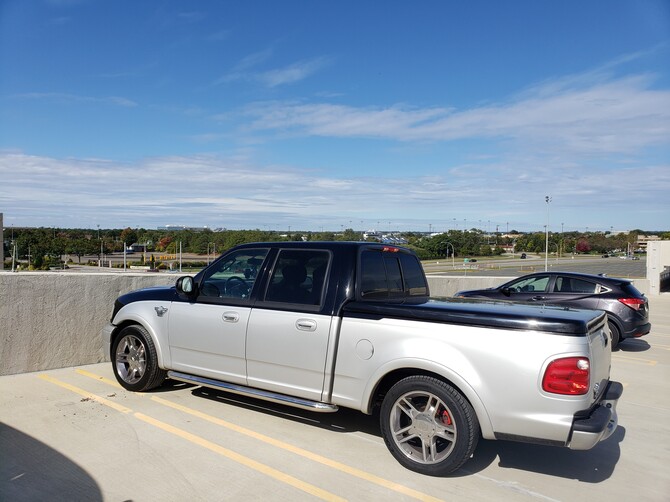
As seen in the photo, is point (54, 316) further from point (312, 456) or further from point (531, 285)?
point (531, 285)

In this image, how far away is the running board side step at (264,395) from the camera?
454cm

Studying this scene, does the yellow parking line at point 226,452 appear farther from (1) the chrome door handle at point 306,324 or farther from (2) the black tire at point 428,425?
(1) the chrome door handle at point 306,324

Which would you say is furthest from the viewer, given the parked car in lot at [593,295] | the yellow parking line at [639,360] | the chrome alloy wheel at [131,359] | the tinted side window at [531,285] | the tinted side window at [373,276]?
the tinted side window at [531,285]

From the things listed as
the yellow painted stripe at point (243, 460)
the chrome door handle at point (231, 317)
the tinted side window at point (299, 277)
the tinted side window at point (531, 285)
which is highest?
the tinted side window at point (299, 277)

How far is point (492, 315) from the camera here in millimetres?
3855

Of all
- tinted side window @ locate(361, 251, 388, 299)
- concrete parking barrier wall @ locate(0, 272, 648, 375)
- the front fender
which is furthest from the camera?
concrete parking barrier wall @ locate(0, 272, 648, 375)

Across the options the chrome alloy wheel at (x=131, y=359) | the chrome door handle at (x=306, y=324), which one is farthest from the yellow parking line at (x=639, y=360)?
the chrome alloy wheel at (x=131, y=359)

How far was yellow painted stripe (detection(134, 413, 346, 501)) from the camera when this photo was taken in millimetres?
3727

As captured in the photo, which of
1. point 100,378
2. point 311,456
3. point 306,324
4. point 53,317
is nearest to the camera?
point 311,456

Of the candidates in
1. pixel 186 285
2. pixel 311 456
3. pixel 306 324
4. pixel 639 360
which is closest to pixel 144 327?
pixel 186 285

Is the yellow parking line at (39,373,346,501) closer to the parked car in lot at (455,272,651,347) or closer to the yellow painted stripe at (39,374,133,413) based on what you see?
the yellow painted stripe at (39,374,133,413)

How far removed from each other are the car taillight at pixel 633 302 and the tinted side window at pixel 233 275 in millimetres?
7358

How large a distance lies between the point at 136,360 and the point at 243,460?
2.37 metres

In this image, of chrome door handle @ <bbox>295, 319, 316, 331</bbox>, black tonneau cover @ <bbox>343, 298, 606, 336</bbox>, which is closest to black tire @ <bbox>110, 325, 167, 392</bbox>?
chrome door handle @ <bbox>295, 319, 316, 331</bbox>
